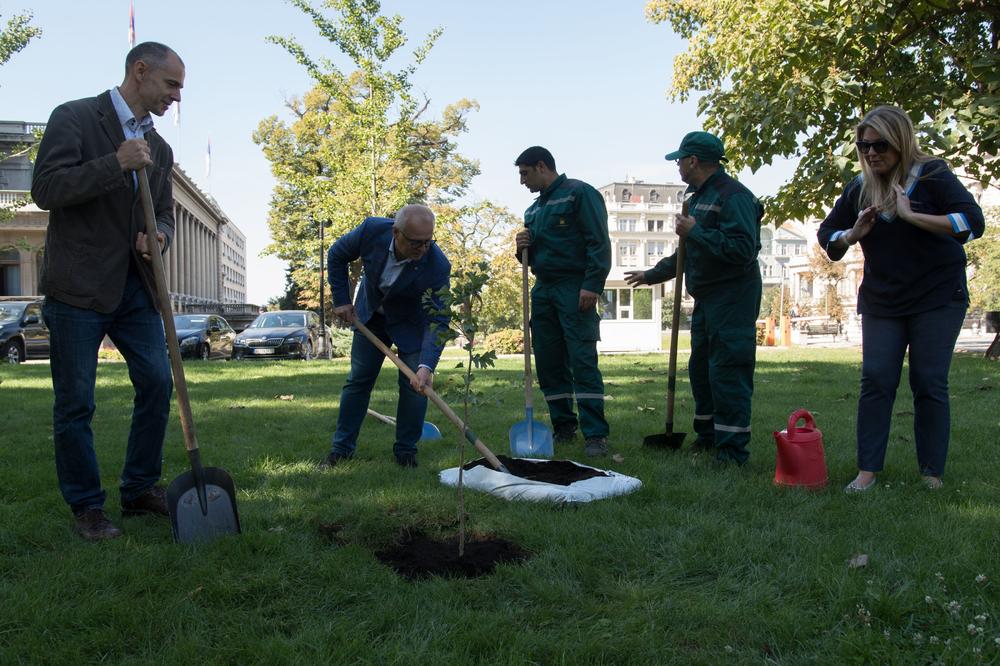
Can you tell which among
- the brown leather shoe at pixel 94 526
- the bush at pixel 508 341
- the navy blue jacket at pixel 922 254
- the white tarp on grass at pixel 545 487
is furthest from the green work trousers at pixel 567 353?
the bush at pixel 508 341

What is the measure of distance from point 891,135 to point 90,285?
3.77 metres

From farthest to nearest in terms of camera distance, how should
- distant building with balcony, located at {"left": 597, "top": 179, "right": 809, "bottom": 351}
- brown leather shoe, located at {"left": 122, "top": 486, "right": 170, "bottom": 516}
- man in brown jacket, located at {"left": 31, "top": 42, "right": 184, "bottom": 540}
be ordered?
distant building with balcony, located at {"left": 597, "top": 179, "right": 809, "bottom": 351}, brown leather shoe, located at {"left": 122, "top": 486, "right": 170, "bottom": 516}, man in brown jacket, located at {"left": 31, "top": 42, "right": 184, "bottom": 540}

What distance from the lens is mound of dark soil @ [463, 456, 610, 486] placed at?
4.16m

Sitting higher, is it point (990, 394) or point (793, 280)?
point (793, 280)

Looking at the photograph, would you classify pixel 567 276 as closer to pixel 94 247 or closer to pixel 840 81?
pixel 94 247

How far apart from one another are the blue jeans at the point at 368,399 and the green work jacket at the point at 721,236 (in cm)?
180

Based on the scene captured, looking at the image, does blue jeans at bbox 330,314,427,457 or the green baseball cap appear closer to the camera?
the green baseball cap

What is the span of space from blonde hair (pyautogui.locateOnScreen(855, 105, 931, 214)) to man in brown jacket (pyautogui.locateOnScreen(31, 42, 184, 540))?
3.30 m

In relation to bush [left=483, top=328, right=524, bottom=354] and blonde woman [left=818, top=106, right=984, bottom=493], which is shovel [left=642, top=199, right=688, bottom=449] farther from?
bush [left=483, top=328, right=524, bottom=354]

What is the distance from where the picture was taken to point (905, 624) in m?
2.45

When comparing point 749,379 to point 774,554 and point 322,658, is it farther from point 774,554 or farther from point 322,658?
point 322,658

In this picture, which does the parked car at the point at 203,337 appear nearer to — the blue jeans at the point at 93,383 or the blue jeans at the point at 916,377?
the blue jeans at the point at 93,383

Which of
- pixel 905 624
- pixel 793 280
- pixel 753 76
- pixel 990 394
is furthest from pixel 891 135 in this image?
pixel 793 280

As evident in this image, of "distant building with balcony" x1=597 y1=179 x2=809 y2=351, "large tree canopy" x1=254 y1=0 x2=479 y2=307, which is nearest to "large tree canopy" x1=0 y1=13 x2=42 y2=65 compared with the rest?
"large tree canopy" x1=254 y1=0 x2=479 y2=307
